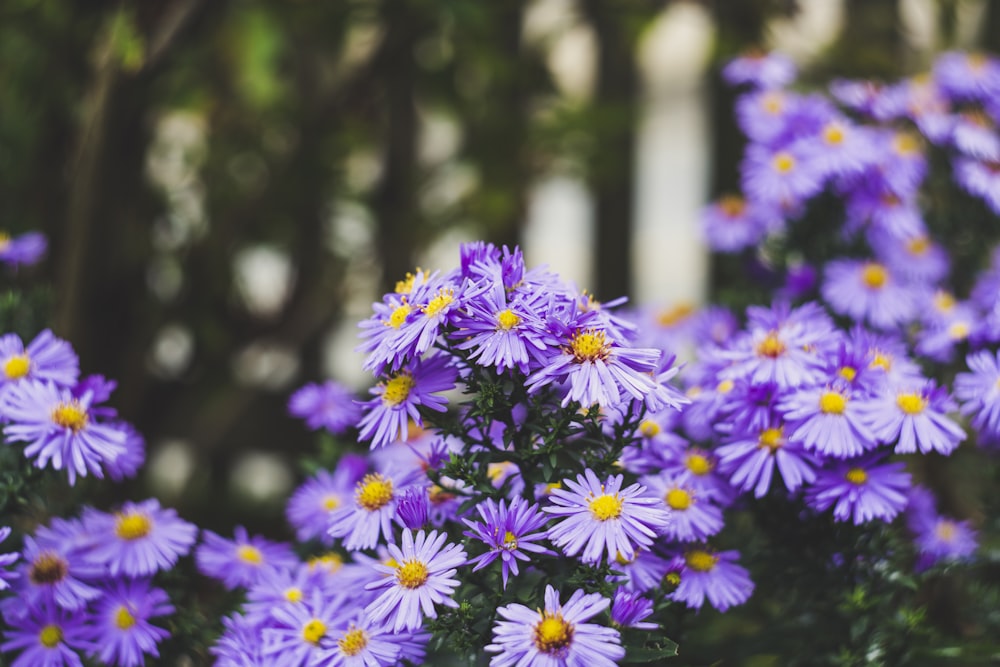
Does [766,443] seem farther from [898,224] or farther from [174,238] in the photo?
[174,238]

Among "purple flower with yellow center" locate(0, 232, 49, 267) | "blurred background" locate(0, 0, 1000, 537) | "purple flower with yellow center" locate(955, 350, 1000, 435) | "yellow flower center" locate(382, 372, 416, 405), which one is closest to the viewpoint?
"yellow flower center" locate(382, 372, 416, 405)

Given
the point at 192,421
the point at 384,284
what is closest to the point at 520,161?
the point at 384,284

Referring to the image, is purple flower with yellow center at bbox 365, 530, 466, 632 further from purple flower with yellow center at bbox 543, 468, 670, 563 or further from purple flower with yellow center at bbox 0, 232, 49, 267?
purple flower with yellow center at bbox 0, 232, 49, 267

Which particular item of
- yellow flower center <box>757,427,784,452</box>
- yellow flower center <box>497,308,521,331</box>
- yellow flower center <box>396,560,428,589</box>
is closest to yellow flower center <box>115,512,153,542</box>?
yellow flower center <box>396,560,428,589</box>

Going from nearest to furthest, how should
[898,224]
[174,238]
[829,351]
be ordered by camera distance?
[829,351] → [898,224] → [174,238]

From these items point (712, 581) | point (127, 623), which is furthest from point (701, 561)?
point (127, 623)

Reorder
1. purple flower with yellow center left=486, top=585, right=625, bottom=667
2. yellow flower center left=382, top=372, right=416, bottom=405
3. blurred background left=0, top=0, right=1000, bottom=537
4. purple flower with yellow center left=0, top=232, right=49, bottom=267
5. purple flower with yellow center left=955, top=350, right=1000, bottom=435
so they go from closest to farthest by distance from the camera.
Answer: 1. purple flower with yellow center left=486, top=585, right=625, bottom=667
2. yellow flower center left=382, top=372, right=416, bottom=405
3. purple flower with yellow center left=955, top=350, right=1000, bottom=435
4. purple flower with yellow center left=0, top=232, right=49, bottom=267
5. blurred background left=0, top=0, right=1000, bottom=537

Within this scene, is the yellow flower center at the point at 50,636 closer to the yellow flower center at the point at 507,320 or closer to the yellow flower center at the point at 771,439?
the yellow flower center at the point at 507,320
